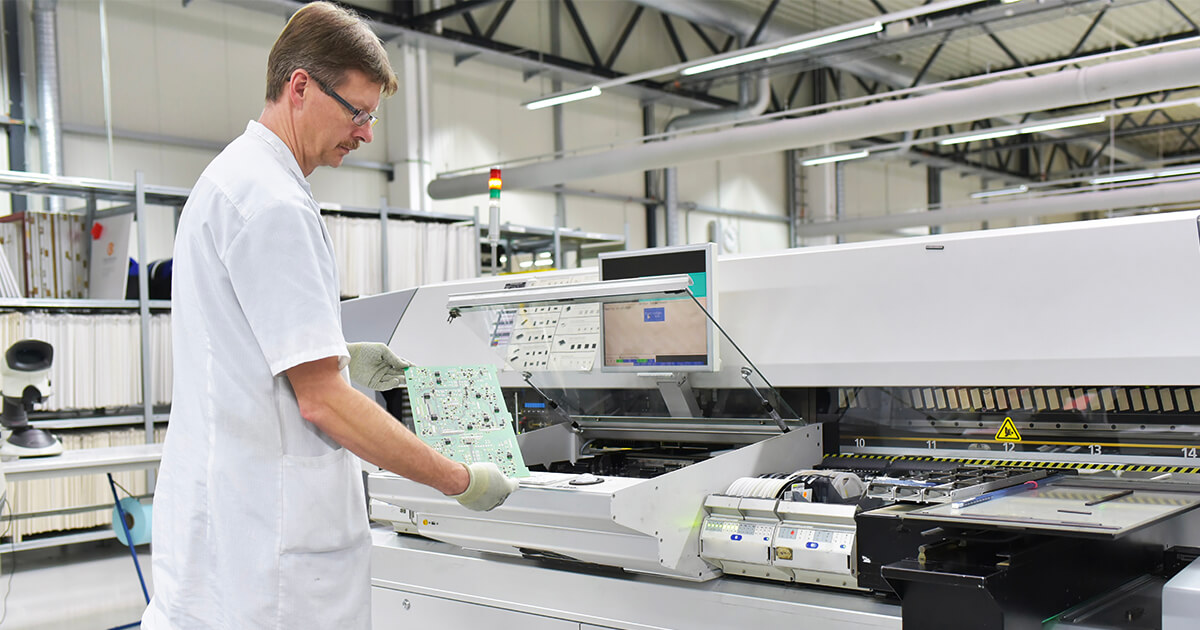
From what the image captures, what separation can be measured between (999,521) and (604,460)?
49.8 inches

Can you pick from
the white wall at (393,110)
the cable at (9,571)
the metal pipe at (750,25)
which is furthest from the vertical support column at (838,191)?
the cable at (9,571)

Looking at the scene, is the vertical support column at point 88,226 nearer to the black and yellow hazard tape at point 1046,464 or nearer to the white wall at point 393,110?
the white wall at point 393,110

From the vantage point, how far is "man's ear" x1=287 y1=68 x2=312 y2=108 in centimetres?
133

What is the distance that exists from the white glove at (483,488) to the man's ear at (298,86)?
59 centimetres

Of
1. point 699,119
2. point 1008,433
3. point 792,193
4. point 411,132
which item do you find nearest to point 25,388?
point 1008,433

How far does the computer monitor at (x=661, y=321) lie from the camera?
2.35 meters

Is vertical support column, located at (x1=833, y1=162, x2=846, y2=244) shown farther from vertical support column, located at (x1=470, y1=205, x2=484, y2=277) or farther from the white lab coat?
the white lab coat

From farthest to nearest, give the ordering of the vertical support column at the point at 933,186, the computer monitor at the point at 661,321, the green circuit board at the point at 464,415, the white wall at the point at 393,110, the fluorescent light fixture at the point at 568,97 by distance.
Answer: the vertical support column at the point at 933,186
the fluorescent light fixture at the point at 568,97
the white wall at the point at 393,110
the computer monitor at the point at 661,321
the green circuit board at the point at 464,415

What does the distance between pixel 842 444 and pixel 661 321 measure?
0.53m

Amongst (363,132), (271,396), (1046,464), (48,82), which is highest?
(48,82)

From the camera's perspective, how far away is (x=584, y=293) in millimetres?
2334

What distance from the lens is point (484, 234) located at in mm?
6641

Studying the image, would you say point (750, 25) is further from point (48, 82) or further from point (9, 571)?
point (9, 571)

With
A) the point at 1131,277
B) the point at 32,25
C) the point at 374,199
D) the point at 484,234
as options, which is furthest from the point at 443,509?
the point at 374,199
